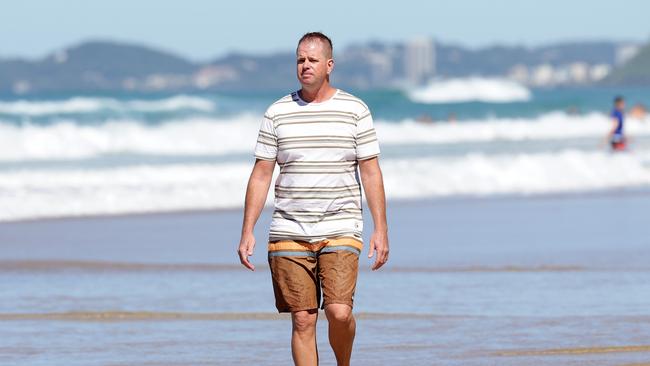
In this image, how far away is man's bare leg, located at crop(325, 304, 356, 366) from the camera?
587 centimetres

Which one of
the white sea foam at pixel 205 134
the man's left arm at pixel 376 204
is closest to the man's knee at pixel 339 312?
the man's left arm at pixel 376 204

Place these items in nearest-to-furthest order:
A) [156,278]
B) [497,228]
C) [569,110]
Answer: [156,278]
[497,228]
[569,110]

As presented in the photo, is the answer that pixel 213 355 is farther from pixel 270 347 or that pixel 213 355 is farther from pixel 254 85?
pixel 254 85

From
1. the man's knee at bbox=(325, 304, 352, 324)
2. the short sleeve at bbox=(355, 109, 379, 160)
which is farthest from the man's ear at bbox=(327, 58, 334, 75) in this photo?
the man's knee at bbox=(325, 304, 352, 324)

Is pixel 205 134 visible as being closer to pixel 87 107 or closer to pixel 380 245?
pixel 87 107

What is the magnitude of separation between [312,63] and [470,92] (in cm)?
6847

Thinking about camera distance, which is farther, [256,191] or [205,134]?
[205,134]

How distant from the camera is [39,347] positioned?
7.73m

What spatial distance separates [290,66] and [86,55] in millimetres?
17869

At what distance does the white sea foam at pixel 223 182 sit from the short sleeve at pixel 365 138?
35.8 feet

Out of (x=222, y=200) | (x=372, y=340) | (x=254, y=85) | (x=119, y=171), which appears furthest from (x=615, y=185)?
(x=254, y=85)

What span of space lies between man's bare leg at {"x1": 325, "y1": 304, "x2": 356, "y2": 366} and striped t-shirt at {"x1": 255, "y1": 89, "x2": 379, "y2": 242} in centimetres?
31

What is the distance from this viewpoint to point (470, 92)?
7369 centimetres

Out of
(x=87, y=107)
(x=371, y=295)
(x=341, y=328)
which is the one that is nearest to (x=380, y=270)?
(x=371, y=295)
